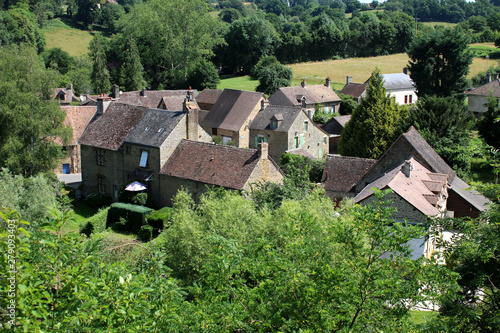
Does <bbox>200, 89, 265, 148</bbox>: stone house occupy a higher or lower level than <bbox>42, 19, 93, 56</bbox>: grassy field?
lower

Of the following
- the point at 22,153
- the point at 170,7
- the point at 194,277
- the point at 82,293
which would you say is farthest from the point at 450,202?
the point at 170,7

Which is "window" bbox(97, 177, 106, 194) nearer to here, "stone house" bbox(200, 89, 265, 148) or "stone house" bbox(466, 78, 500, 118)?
"stone house" bbox(200, 89, 265, 148)

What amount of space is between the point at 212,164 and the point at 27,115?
15.3 meters

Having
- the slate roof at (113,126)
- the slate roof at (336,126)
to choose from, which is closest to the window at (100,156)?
the slate roof at (113,126)

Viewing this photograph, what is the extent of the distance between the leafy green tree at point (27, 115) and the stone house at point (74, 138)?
824 cm

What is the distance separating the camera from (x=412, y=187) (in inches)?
1085

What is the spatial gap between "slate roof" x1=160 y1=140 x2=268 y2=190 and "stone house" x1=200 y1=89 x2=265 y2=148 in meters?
13.5

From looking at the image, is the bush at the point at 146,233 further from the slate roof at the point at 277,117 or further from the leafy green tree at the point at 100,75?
the leafy green tree at the point at 100,75

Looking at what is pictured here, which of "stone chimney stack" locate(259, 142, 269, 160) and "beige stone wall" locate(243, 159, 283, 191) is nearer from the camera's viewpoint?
"beige stone wall" locate(243, 159, 283, 191)

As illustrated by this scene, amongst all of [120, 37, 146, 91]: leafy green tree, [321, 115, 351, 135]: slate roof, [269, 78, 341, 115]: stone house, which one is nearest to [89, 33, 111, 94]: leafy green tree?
[120, 37, 146, 91]: leafy green tree

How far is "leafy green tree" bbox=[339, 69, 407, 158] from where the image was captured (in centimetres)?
3794

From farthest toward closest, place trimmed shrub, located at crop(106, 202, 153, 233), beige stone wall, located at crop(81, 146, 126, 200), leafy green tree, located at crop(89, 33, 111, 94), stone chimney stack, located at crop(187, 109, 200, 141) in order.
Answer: leafy green tree, located at crop(89, 33, 111, 94)
beige stone wall, located at crop(81, 146, 126, 200)
stone chimney stack, located at crop(187, 109, 200, 141)
trimmed shrub, located at crop(106, 202, 153, 233)

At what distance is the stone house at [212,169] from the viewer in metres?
31.6

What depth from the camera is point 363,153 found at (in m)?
38.6
